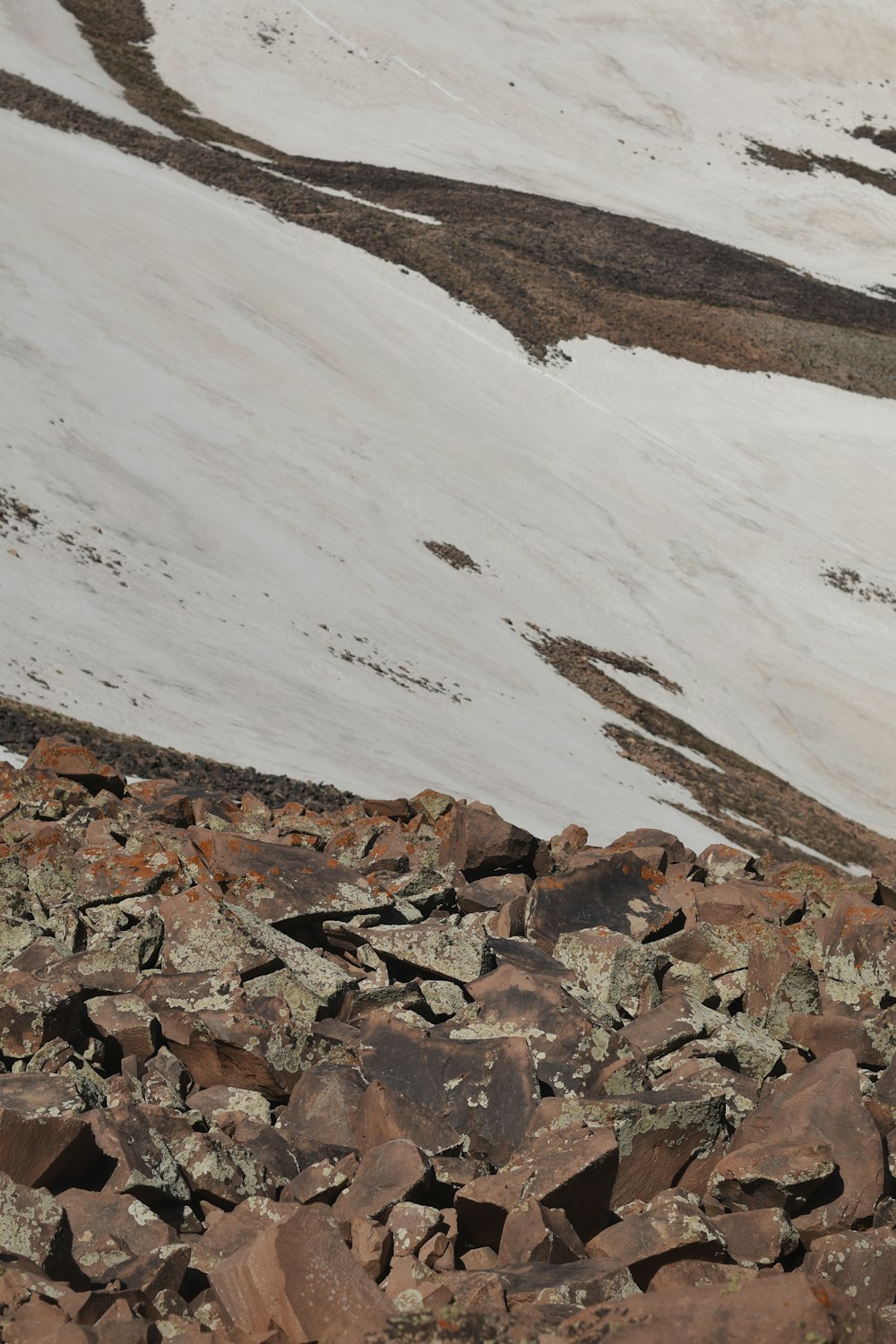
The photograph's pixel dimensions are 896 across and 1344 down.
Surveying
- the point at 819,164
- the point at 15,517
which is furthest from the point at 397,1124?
the point at 819,164

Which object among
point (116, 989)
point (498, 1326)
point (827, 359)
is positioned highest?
point (827, 359)

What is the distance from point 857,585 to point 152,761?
31022mm

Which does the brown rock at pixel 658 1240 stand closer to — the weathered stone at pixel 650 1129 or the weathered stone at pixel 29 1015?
the weathered stone at pixel 650 1129

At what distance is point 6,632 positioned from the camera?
65.3 feet

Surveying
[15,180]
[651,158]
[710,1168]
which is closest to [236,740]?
[710,1168]

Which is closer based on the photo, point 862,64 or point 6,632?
point 6,632

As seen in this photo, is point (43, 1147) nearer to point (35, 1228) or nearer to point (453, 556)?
point (35, 1228)

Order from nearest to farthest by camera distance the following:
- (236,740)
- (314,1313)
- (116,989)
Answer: (314,1313) → (116,989) → (236,740)

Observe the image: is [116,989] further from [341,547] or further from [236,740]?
[341,547]

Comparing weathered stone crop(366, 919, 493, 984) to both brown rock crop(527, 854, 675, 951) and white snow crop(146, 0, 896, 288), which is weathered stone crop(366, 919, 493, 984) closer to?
brown rock crop(527, 854, 675, 951)

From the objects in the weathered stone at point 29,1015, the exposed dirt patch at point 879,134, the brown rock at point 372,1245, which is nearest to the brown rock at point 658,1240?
the brown rock at point 372,1245

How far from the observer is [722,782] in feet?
88.9

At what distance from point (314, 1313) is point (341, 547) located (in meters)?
27.2

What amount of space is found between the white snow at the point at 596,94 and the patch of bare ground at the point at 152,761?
189 ft
